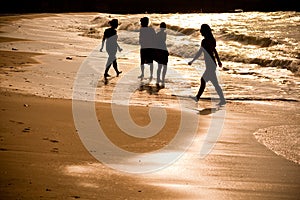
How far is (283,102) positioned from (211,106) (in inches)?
77.1

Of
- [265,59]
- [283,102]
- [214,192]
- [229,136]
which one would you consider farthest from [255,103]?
[265,59]

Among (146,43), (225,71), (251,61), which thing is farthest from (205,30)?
(251,61)

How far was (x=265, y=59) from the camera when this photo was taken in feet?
76.6

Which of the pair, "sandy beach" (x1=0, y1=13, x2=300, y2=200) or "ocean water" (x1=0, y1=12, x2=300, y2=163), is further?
"ocean water" (x1=0, y1=12, x2=300, y2=163)

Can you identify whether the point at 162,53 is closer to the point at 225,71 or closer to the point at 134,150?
the point at 225,71

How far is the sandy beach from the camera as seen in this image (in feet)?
18.9

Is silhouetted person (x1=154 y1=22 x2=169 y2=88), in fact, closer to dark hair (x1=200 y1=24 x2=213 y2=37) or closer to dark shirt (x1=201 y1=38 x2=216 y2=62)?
dark shirt (x1=201 y1=38 x2=216 y2=62)

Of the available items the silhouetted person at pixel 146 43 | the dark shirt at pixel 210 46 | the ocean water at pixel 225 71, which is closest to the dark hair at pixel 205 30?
the dark shirt at pixel 210 46

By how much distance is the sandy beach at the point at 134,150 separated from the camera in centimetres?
576

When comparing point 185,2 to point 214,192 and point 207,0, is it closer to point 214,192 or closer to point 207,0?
point 207,0

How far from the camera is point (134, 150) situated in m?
7.63

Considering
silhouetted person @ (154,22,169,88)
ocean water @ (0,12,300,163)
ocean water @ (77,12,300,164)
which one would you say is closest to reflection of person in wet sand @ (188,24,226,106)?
ocean water @ (0,12,300,163)

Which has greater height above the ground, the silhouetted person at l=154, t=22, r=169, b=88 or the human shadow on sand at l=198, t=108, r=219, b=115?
the silhouetted person at l=154, t=22, r=169, b=88

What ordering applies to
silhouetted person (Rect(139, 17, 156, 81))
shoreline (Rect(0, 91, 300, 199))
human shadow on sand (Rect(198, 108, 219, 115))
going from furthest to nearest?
silhouetted person (Rect(139, 17, 156, 81)) < human shadow on sand (Rect(198, 108, 219, 115)) < shoreline (Rect(0, 91, 300, 199))
